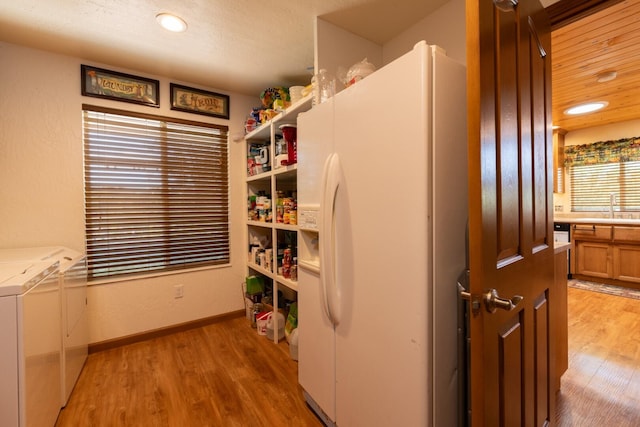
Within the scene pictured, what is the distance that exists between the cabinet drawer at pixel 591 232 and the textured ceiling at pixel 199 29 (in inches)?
157

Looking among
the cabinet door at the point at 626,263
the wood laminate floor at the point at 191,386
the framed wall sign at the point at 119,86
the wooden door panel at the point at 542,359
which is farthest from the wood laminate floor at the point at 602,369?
the framed wall sign at the point at 119,86

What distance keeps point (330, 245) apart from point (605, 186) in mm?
5211

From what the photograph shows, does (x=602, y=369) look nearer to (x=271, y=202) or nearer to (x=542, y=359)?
(x=542, y=359)

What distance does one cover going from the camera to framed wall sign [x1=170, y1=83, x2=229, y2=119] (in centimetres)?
261

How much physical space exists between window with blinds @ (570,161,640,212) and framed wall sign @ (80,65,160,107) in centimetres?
599

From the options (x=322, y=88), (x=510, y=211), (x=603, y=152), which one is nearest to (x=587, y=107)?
(x=603, y=152)

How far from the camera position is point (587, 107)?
3348 mm

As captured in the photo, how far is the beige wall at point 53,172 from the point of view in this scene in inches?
79.0

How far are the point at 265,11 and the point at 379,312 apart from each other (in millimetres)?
1818

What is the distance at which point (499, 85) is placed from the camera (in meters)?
0.84

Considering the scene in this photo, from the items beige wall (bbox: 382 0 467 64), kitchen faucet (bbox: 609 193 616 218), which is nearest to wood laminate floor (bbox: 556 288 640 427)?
kitchen faucet (bbox: 609 193 616 218)

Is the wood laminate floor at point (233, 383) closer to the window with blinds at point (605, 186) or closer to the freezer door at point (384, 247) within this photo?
the freezer door at point (384, 247)

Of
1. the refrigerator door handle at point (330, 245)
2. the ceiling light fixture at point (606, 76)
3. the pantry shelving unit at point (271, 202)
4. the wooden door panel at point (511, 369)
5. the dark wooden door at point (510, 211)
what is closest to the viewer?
the dark wooden door at point (510, 211)

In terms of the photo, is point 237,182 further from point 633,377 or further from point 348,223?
point 633,377
